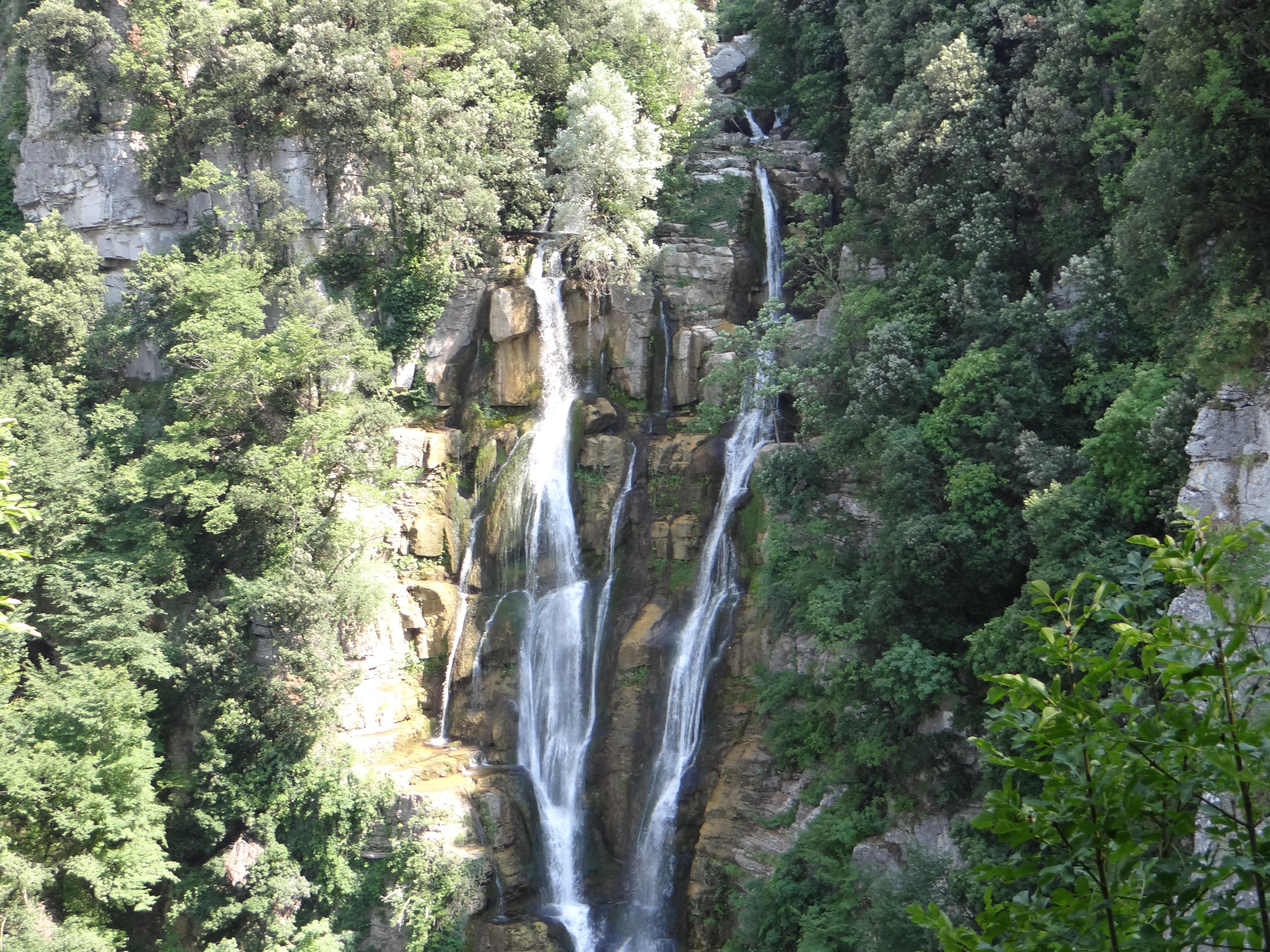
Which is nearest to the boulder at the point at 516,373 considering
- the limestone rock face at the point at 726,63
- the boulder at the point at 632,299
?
the boulder at the point at 632,299

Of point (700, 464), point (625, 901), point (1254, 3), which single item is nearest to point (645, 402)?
point (700, 464)

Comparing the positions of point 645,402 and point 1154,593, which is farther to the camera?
point 645,402

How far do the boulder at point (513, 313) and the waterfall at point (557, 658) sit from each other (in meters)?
0.93

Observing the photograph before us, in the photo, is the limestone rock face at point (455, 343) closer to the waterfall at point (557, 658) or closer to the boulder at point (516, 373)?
the boulder at point (516, 373)

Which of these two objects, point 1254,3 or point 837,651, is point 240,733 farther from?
point 1254,3

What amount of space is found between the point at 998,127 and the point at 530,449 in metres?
13.2

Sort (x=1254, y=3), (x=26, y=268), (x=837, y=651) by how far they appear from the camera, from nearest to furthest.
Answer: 1. (x=1254, y=3)
2. (x=837, y=651)
3. (x=26, y=268)

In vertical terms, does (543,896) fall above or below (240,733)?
below

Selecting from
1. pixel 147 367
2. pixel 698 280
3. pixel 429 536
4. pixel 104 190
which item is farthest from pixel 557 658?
pixel 104 190

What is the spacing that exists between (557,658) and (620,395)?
724 centimetres

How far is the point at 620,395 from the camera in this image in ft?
87.7

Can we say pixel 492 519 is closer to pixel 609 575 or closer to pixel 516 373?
pixel 609 575

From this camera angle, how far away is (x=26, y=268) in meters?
29.7

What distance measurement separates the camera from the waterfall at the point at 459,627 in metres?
25.0
